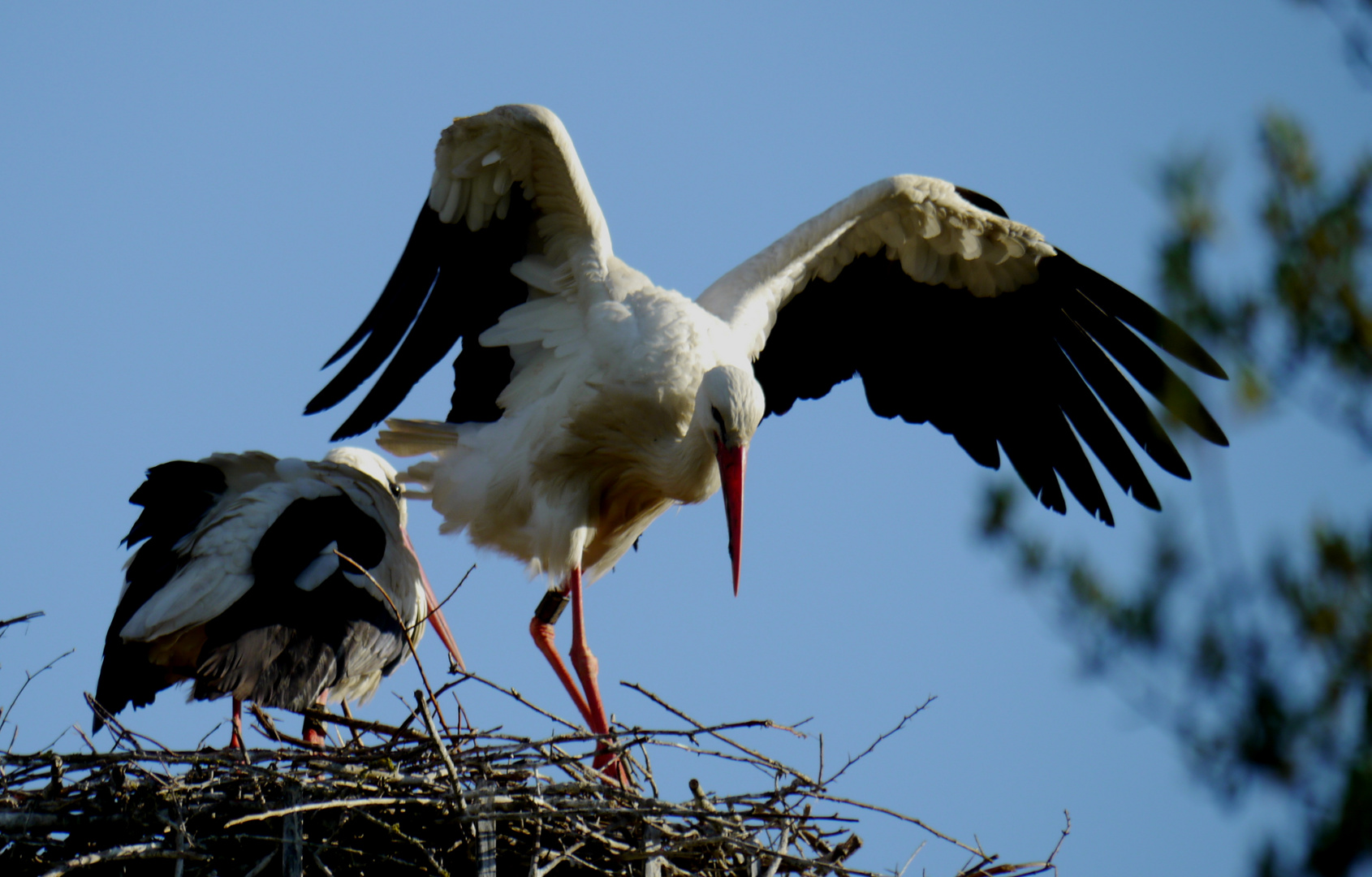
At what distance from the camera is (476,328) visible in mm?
5242

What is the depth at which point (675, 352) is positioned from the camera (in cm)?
464

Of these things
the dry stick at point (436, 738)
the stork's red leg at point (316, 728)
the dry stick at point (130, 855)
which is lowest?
the dry stick at point (130, 855)

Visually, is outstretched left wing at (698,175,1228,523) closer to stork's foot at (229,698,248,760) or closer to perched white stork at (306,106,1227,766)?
perched white stork at (306,106,1227,766)

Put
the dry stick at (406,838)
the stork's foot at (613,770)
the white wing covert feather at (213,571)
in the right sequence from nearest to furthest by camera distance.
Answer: the dry stick at (406,838), the stork's foot at (613,770), the white wing covert feather at (213,571)

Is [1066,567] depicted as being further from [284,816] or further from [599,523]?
[599,523]

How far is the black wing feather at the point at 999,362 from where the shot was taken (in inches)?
215

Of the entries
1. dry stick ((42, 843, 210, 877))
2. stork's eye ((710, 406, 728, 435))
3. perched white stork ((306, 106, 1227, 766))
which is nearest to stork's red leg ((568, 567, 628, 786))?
perched white stork ((306, 106, 1227, 766))

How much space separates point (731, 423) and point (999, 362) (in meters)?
1.73

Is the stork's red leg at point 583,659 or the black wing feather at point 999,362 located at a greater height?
the black wing feather at point 999,362

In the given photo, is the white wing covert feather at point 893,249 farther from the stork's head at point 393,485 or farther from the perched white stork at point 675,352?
the stork's head at point 393,485

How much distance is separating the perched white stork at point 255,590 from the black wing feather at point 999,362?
1762 millimetres

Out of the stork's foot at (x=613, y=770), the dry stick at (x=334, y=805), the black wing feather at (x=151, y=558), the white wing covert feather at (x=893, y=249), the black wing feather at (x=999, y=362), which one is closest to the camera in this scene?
the dry stick at (x=334, y=805)

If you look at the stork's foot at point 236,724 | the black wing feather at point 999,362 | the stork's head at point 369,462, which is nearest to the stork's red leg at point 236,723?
the stork's foot at point 236,724

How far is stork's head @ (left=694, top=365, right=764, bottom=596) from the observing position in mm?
4434
